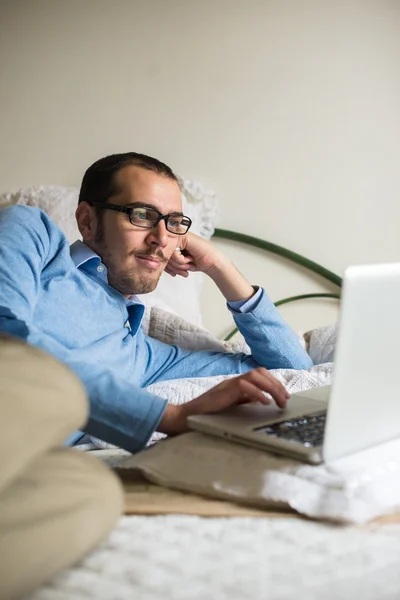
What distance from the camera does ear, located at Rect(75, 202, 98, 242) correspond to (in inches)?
67.1

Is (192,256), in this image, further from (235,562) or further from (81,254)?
(235,562)

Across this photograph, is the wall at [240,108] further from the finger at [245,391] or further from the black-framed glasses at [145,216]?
the finger at [245,391]

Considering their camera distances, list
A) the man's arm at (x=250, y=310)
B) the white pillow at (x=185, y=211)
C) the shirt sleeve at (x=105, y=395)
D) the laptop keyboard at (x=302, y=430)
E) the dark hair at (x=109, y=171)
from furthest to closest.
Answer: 1. the white pillow at (x=185, y=211)
2. the man's arm at (x=250, y=310)
3. the dark hair at (x=109, y=171)
4. the shirt sleeve at (x=105, y=395)
5. the laptop keyboard at (x=302, y=430)

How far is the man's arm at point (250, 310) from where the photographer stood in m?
1.88

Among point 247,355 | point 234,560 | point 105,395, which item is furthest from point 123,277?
point 234,560

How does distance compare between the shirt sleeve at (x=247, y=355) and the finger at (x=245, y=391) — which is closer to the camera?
the finger at (x=245, y=391)

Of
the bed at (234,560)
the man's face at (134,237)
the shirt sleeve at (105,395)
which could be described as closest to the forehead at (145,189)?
the man's face at (134,237)

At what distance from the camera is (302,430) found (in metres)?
1.01

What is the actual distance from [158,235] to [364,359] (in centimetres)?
84

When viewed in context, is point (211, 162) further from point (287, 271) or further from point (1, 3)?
point (1, 3)

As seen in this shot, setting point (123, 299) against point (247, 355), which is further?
point (247, 355)

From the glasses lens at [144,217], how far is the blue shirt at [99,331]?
12 centimetres

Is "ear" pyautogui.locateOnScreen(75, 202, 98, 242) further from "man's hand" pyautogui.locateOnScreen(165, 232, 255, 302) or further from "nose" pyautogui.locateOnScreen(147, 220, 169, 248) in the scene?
"man's hand" pyautogui.locateOnScreen(165, 232, 255, 302)

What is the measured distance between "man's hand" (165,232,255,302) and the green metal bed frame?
84cm
